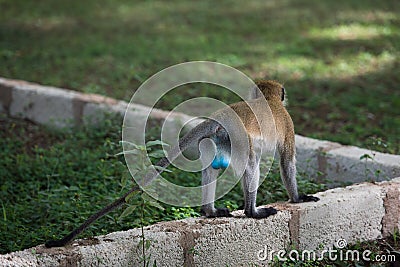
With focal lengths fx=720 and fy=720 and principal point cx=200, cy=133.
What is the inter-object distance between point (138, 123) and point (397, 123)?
2824 mm

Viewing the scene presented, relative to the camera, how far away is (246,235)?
4590 mm

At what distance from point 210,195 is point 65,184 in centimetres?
184

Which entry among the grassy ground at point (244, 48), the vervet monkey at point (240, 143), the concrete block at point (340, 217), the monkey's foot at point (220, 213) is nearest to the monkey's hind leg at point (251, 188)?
the vervet monkey at point (240, 143)

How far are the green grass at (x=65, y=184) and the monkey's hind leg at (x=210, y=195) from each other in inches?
9.8

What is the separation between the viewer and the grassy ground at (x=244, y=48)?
863 centimetres

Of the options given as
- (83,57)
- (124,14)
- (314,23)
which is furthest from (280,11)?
(83,57)

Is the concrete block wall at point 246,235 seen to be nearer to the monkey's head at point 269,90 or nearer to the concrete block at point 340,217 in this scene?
the concrete block at point 340,217

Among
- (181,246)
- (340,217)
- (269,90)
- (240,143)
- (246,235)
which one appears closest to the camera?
(181,246)

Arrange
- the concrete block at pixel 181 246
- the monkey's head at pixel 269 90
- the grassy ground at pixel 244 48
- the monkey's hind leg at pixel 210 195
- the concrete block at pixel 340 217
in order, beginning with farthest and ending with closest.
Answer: the grassy ground at pixel 244 48 → the monkey's head at pixel 269 90 → the concrete block at pixel 340 217 → the monkey's hind leg at pixel 210 195 → the concrete block at pixel 181 246

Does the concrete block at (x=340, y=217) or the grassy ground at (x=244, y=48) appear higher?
the grassy ground at (x=244, y=48)

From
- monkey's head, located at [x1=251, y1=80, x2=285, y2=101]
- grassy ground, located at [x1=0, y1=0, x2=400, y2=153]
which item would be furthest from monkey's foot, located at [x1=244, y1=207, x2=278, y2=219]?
grassy ground, located at [x1=0, y1=0, x2=400, y2=153]

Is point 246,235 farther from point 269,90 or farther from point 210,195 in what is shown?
point 269,90

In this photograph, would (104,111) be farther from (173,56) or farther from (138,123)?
(173,56)

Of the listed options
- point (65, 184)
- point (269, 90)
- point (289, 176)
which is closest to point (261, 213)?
point (289, 176)
